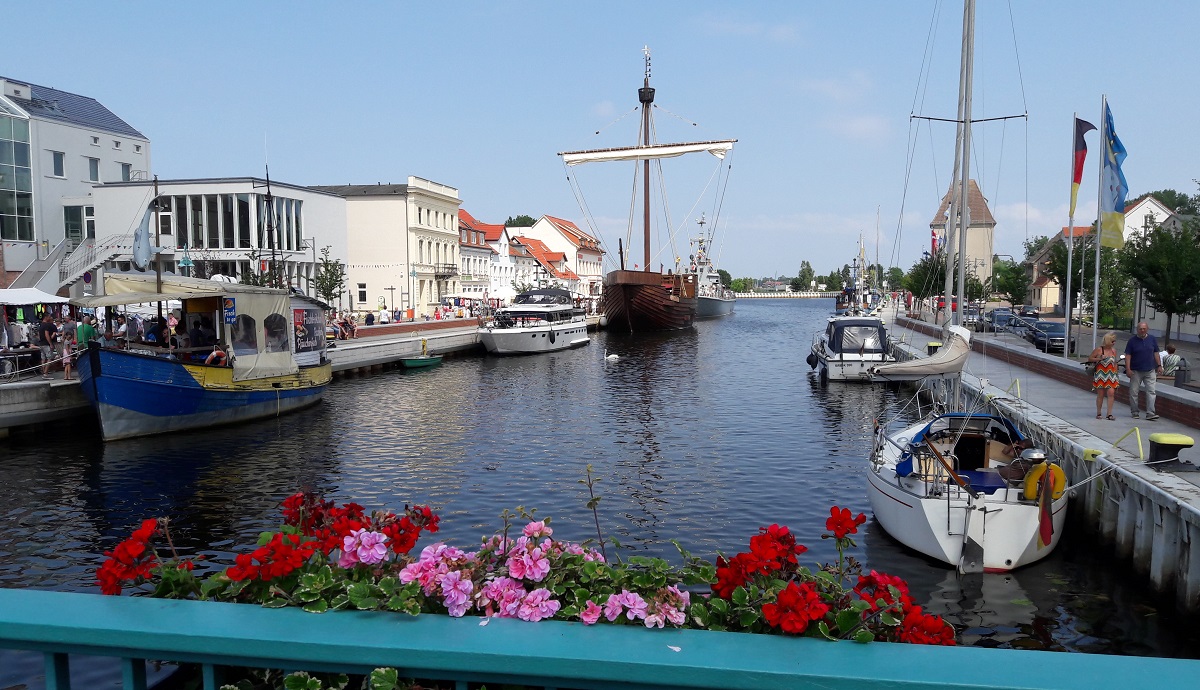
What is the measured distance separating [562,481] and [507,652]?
1660 centimetres

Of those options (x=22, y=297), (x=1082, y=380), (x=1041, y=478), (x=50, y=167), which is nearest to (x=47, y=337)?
(x=22, y=297)

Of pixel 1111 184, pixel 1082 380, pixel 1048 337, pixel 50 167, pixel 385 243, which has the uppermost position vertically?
pixel 50 167

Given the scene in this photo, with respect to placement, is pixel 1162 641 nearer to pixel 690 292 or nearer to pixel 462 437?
pixel 462 437

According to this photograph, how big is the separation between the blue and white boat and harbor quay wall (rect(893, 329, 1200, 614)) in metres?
21.7

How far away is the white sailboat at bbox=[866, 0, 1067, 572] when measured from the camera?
1234 centimetres

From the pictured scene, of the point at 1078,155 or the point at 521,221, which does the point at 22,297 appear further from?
the point at 521,221

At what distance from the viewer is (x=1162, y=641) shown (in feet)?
33.8

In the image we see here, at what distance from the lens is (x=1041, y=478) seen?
12.2m

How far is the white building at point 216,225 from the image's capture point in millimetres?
52625

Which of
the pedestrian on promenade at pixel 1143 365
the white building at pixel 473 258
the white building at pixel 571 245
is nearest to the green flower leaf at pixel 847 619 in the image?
the pedestrian on promenade at pixel 1143 365

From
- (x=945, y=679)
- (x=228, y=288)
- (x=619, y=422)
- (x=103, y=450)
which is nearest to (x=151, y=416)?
(x=103, y=450)

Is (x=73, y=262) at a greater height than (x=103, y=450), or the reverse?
(x=73, y=262)

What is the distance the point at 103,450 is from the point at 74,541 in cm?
838

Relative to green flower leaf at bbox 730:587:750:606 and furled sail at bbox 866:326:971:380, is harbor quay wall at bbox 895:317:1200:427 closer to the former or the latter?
furled sail at bbox 866:326:971:380
